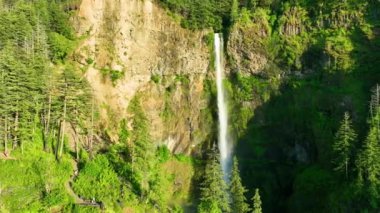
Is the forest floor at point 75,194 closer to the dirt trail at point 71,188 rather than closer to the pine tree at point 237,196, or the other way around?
the dirt trail at point 71,188

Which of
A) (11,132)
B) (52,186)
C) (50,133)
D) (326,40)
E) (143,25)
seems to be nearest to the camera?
(52,186)

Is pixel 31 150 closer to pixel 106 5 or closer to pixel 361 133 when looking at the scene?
pixel 106 5

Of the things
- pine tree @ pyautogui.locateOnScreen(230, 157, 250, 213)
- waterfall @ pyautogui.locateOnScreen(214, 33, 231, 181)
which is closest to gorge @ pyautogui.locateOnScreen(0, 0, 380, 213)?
pine tree @ pyautogui.locateOnScreen(230, 157, 250, 213)

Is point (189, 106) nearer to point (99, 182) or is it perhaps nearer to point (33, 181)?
point (99, 182)

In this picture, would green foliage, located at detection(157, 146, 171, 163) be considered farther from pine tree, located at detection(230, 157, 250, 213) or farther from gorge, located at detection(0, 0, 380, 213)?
pine tree, located at detection(230, 157, 250, 213)

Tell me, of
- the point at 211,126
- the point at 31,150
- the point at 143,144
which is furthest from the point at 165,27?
the point at 31,150
